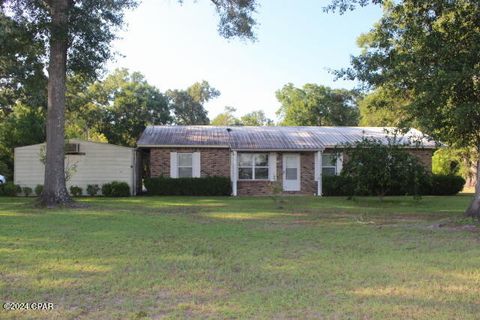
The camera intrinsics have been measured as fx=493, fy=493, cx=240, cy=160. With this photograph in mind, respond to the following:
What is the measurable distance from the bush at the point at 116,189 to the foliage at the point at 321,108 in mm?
29414

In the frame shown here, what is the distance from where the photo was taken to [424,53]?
480 inches

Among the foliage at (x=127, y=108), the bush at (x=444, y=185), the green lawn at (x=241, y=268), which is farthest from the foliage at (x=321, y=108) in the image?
the green lawn at (x=241, y=268)

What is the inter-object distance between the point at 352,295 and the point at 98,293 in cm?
277

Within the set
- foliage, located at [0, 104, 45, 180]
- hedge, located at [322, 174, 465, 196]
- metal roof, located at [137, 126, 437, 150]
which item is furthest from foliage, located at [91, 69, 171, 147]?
hedge, located at [322, 174, 465, 196]

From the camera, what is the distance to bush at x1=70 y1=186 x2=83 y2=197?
23031mm

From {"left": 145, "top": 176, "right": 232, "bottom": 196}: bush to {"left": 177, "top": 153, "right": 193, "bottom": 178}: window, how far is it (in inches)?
41.3

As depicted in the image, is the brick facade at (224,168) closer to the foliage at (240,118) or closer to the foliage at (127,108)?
the foliage at (127,108)

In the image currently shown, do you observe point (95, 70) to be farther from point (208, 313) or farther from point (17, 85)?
point (208, 313)

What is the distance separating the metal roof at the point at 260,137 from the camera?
78.0ft

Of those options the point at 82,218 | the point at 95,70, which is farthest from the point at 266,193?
the point at 82,218

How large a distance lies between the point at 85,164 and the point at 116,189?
2152 millimetres

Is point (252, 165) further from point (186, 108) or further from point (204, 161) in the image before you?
point (186, 108)

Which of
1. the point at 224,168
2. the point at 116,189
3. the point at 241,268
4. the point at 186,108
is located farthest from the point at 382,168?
the point at 186,108

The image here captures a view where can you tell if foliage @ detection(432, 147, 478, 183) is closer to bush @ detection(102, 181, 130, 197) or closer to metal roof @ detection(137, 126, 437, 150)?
metal roof @ detection(137, 126, 437, 150)
